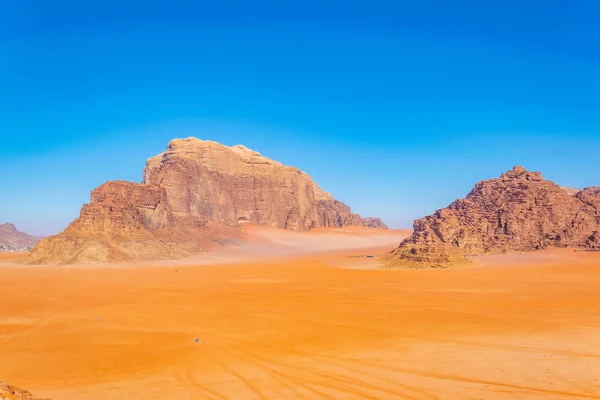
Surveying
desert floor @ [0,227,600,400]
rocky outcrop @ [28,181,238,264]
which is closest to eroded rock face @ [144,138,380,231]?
rocky outcrop @ [28,181,238,264]

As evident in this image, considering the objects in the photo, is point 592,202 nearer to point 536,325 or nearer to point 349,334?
point 536,325

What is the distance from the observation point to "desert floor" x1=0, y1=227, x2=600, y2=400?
386 inches

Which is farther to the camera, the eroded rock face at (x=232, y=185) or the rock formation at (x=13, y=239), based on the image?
the rock formation at (x=13, y=239)

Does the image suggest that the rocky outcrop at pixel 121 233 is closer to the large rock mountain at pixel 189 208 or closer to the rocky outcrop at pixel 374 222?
the large rock mountain at pixel 189 208

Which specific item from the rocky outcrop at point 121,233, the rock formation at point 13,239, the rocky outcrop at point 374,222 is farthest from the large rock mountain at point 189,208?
the rock formation at point 13,239

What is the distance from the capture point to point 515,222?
57.9 metres

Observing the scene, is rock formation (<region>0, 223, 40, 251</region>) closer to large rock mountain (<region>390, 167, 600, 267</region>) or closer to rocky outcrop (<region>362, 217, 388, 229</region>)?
rocky outcrop (<region>362, 217, 388, 229</region>)

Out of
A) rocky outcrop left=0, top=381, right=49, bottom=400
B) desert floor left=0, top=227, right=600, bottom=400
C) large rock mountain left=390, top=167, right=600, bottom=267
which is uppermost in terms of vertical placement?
large rock mountain left=390, top=167, right=600, bottom=267

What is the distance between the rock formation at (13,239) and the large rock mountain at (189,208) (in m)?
41.9

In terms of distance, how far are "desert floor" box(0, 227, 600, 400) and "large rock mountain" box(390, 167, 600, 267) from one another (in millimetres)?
28169

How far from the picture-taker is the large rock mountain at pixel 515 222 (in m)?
55.7

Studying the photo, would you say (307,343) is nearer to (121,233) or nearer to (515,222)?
(515,222)

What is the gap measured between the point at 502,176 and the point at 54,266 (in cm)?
5914

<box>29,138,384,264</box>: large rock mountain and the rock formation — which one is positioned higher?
<box>29,138,384,264</box>: large rock mountain
